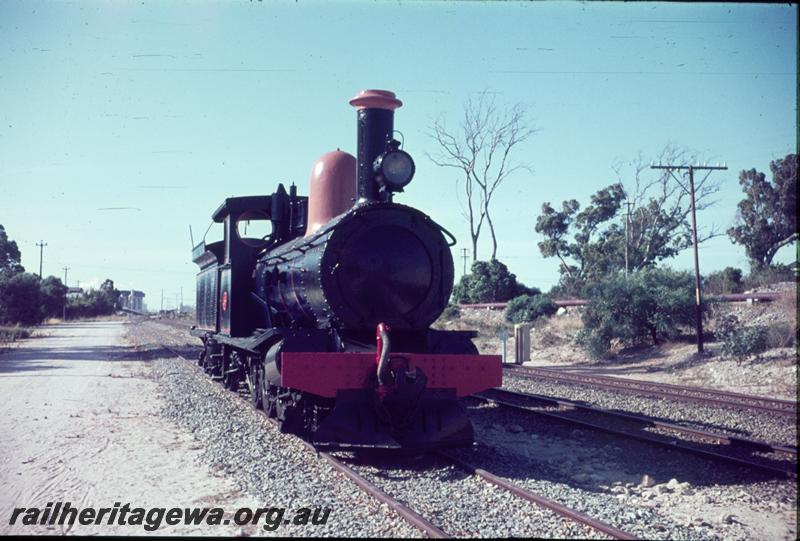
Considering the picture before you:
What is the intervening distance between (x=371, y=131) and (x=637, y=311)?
1471 cm

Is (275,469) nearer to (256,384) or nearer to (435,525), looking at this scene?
(435,525)

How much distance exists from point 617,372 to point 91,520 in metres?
14.6

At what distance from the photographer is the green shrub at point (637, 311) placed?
19.5 metres

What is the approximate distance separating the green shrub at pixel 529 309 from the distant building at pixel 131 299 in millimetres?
98395

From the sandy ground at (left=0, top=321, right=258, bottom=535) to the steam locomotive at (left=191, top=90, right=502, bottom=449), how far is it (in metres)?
1.28

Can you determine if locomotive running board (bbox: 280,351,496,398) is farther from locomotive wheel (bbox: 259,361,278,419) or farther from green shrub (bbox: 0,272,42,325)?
green shrub (bbox: 0,272,42,325)

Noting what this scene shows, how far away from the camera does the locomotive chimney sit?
756 cm

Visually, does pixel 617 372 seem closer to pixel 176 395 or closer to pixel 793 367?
pixel 793 367

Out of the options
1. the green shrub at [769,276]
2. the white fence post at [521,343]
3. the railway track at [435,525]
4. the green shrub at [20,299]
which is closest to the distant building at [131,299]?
the green shrub at [20,299]

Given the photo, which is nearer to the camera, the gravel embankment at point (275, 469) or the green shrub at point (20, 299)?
the gravel embankment at point (275, 469)

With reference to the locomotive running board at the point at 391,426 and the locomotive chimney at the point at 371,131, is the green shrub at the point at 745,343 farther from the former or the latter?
the locomotive chimney at the point at 371,131

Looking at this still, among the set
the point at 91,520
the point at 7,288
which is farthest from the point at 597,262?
the point at 91,520

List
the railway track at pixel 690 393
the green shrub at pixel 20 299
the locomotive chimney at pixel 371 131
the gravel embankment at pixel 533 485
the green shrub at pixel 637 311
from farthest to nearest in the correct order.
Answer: the green shrub at pixel 20 299
the green shrub at pixel 637 311
the railway track at pixel 690 393
the locomotive chimney at pixel 371 131
the gravel embankment at pixel 533 485

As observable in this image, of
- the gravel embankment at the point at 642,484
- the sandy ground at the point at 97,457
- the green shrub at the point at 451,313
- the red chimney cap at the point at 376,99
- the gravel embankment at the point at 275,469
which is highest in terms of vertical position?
the red chimney cap at the point at 376,99
